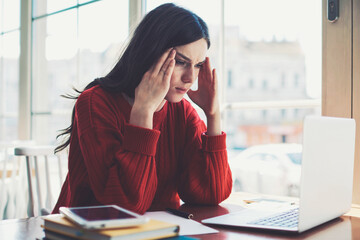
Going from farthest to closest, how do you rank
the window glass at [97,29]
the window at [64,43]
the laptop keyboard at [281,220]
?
the window at [64,43] < the window glass at [97,29] < the laptop keyboard at [281,220]

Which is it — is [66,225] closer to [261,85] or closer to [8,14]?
[8,14]

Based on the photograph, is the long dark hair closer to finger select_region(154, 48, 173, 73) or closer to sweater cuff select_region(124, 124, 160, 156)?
finger select_region(154, 48, 173, 73)

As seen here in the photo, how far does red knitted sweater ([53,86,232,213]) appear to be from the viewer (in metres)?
1.04

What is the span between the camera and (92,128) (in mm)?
1085

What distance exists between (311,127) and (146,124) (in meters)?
0.47

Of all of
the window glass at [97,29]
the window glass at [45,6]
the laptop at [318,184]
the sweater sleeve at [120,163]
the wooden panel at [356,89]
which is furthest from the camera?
the window glass at [45,6]

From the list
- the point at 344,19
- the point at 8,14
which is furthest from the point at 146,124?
the point at 8,14

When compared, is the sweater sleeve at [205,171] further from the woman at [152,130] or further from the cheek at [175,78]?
the cheek at [175,78]

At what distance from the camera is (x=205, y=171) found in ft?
4.14

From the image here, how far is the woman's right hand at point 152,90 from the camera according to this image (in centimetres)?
108

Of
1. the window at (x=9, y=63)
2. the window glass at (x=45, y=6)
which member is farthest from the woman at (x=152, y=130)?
the window at (x=9, y=63)

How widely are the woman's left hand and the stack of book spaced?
0.73 metres

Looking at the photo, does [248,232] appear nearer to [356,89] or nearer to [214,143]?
[214,143]

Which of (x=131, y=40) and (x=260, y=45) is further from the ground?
(x=260, y=45)
